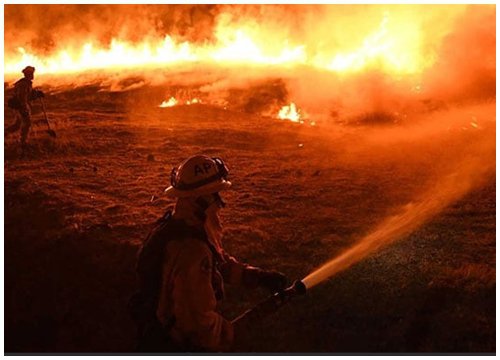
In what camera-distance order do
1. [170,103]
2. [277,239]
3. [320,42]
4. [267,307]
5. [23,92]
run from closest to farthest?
[267,307] < [277,239] < [23,92] < [170,103] < [320,42]

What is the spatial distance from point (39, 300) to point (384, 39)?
1836 centimetres

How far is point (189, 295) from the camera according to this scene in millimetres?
3430

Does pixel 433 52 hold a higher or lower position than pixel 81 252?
higher

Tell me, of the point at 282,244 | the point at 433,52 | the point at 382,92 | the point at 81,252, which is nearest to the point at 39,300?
the point at 81,252

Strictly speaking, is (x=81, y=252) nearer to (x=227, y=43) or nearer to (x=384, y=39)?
(x=384, y=39)

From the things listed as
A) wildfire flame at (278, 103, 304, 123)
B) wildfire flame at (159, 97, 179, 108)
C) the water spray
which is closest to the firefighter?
the water spray

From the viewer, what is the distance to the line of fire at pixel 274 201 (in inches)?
166

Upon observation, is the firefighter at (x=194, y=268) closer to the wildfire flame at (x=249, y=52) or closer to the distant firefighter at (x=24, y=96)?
the distant firefighter at (x=24, y=96)

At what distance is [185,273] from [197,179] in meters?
0.76

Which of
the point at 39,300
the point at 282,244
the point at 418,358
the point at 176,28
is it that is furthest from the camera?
the point at 176,28

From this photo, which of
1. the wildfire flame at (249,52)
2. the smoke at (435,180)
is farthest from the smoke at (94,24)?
the smoke at (435,180)

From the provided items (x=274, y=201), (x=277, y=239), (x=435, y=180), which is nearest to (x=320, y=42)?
(x=435, y=180)

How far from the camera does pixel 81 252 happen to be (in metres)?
6.98

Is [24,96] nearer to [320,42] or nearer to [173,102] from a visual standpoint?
[173,102]
